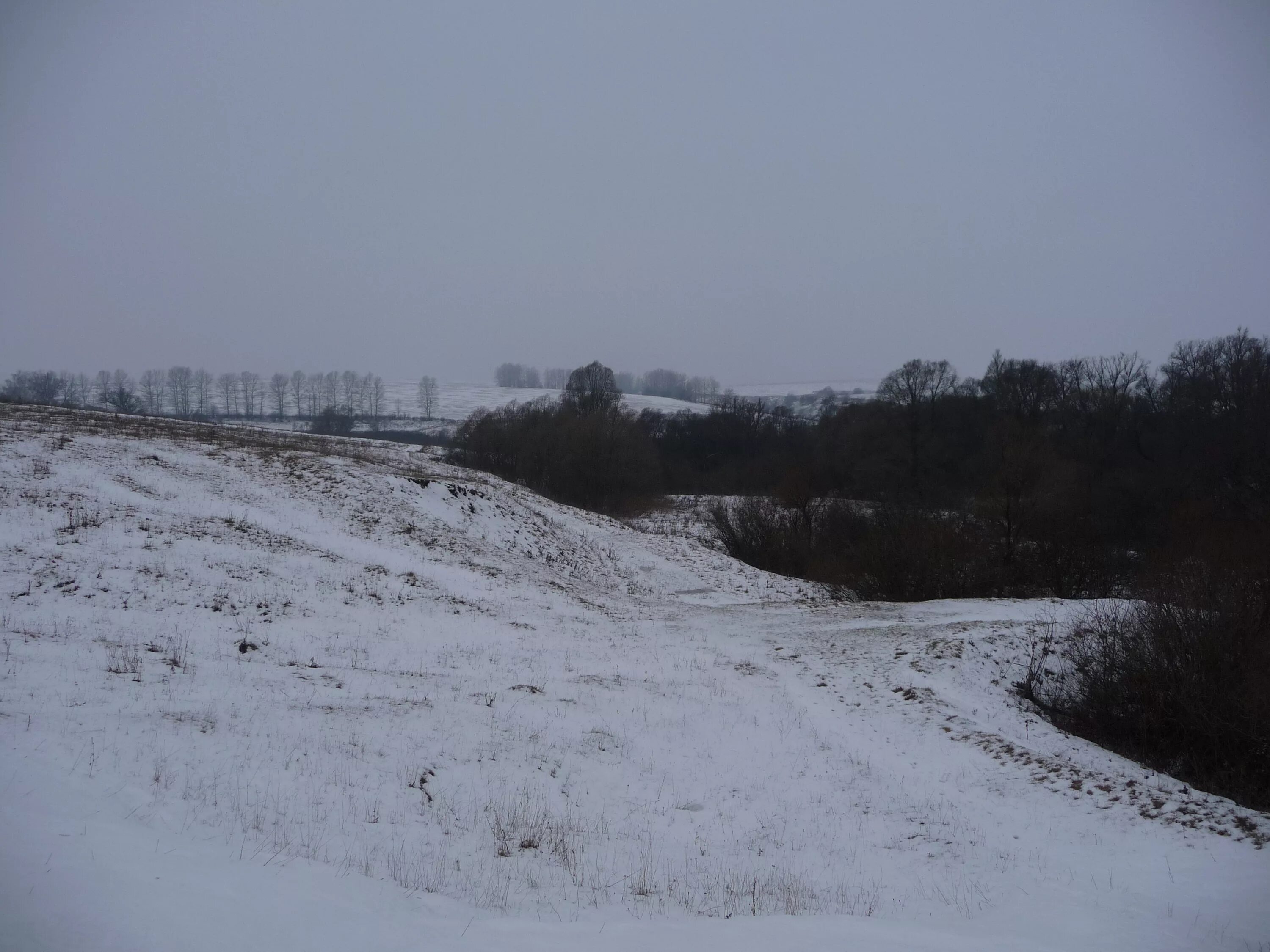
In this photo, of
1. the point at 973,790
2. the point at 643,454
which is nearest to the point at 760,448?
the point at 643,454

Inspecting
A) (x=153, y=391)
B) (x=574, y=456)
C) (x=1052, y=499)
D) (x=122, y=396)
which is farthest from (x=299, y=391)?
(x=1052, y=499)

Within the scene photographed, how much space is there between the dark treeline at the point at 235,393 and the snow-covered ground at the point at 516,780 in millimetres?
101590

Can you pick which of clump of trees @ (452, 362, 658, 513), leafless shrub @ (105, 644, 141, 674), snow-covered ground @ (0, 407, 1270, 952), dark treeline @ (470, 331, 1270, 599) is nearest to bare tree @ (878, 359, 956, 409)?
dark treeline @ (470, 331, 1270, 599)

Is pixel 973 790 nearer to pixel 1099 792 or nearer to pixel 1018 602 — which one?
pixel 1099 792

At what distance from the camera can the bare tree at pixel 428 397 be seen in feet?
511

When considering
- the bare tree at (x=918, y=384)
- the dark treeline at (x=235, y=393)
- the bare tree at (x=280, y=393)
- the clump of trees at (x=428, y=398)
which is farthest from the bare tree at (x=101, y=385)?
the bare tree at (x=918, y=384)

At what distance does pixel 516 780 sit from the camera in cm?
818

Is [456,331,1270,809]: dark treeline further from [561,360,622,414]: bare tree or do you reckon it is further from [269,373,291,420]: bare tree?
[269,373,291,420]: bare tree

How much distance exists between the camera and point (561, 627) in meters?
16.8

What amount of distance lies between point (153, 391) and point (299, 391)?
27.8m

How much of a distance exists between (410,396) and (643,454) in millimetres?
140738

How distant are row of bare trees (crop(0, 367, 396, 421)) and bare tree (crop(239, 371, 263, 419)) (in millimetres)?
224

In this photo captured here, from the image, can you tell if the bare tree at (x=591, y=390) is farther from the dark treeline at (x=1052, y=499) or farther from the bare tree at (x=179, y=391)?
the bare tree at (x=179, y=391)

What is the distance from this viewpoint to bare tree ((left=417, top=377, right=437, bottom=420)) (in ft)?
511
